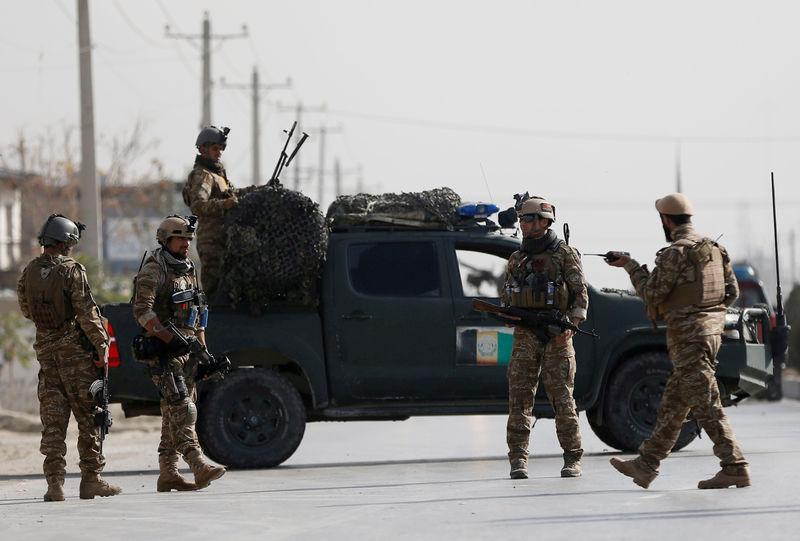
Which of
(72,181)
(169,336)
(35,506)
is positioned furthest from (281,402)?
(72,181)

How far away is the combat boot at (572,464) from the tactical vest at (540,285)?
0.98m

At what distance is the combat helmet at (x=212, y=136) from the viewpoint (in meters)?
12.3

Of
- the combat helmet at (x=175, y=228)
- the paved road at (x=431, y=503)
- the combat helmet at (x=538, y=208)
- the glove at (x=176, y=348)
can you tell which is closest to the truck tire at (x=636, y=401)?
the paved road at (x=431, y=503)

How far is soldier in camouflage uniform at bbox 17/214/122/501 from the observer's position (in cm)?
988

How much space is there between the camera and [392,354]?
12289 mm

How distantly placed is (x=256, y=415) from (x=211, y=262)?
1296 mm

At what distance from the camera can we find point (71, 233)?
999 centimetres

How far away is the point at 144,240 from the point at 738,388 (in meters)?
58.1

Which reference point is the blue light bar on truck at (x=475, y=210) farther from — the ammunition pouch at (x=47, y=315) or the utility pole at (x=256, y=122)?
the utility pole at (x=256, y=122)

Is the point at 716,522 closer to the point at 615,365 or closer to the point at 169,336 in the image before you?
the point at 169,336

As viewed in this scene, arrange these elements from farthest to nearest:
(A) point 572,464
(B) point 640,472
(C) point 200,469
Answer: (A) point 572,464, (C) point 200,469, (B) point 640,472

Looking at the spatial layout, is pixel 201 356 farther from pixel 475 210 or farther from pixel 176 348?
pixel 475 210

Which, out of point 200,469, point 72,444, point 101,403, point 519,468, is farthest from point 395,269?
point 72,444

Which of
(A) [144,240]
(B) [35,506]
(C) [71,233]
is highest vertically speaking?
(A) [144,240]
